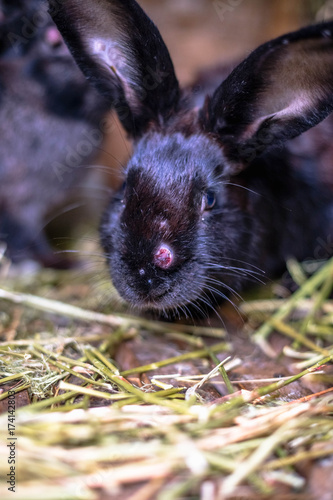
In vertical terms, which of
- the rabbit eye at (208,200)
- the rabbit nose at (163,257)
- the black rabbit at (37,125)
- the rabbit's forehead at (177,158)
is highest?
the rabbit's forehead at (177,158)

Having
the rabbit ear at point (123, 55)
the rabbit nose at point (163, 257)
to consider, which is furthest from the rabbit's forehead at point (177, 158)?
the rabbit nose at point (163, 257)

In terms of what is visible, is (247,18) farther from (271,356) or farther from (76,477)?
(76,477)

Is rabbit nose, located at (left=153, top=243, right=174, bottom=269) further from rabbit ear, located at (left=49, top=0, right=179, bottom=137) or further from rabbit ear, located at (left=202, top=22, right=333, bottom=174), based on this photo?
rabbit ear, located at (left=49, top=0, right=179, bottom=137)

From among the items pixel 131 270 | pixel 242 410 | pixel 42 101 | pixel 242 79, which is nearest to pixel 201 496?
pixel 242 410

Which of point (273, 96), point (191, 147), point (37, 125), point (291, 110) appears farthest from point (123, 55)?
point (37, 125)

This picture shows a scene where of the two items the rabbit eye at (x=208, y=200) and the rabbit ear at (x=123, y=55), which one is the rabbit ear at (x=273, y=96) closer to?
the rabbit eye at (x=208, y=200)
